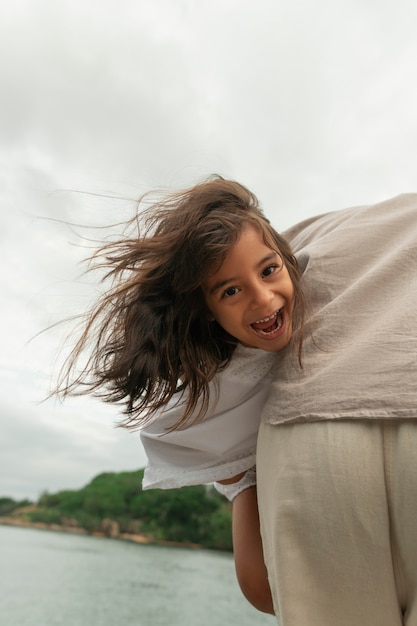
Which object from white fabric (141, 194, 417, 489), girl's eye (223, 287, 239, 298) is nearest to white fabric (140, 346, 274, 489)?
white fabric (141, 194, 417, 489)

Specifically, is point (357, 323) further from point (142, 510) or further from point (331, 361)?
point (142, 510)

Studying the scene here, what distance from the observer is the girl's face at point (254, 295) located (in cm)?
88

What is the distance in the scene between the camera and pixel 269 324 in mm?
885

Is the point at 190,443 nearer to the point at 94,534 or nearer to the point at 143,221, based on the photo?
the point at 143,221

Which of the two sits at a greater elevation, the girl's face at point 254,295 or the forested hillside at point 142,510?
the forested hillside at point 142,510

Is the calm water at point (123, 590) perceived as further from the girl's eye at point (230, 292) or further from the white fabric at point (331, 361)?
the girl's eye at point (230, 292)

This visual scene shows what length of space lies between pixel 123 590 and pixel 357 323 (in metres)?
11.3

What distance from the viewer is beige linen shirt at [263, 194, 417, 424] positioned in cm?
70

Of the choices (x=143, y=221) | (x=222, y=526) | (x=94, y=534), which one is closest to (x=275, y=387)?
(x=143, y=221)

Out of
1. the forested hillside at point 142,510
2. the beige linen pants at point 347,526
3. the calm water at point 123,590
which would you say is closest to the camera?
the beige linen pants at point 347,526

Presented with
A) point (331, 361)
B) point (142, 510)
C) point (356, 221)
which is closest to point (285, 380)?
point (331, 361)

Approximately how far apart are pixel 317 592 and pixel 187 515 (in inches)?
836

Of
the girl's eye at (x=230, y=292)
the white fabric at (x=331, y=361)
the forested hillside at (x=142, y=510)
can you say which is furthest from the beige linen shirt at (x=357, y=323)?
the forested hillside at (x=142, y=510)

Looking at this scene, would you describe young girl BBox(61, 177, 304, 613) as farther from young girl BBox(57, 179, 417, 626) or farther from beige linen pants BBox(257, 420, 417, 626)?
beige linen pants BBox(257, 420, 417, 626)
